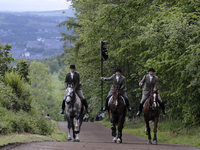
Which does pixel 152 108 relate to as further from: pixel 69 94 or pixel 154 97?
pixel 69 94

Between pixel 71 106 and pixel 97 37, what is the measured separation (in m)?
11.2

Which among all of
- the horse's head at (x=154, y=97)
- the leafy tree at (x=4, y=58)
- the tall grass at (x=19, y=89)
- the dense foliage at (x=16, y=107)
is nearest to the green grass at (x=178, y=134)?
the horse's head at (x=154, y=97)

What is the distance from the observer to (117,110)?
1384 cm

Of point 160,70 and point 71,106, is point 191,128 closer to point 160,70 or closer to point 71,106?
point 160,70

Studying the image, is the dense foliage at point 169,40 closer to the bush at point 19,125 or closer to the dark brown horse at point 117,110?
the dark brown horse at point 117,110

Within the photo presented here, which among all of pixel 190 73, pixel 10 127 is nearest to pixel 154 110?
pixel 190 73

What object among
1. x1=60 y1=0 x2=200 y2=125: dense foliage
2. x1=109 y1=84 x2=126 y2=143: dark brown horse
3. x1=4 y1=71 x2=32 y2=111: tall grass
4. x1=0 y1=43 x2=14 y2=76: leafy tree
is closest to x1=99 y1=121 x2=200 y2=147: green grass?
x1=60 y1=0 x2=200 y2=125: dense foliage

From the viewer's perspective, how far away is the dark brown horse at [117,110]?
13.6 meters

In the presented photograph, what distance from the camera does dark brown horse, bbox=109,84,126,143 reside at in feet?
44.7

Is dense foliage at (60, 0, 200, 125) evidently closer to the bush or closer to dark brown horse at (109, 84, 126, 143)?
dark brown horse at (109, 84, 126, 143)

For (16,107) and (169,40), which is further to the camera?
(16,107)

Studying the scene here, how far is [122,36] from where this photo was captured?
24891 mm

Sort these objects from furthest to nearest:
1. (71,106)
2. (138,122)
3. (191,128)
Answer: (138,122), (191,128), (71,106)

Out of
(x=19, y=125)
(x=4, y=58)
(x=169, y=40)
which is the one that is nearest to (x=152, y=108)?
(x=169, y=40)
